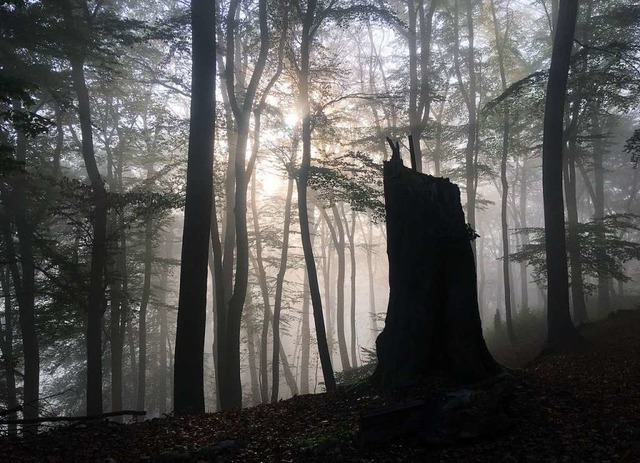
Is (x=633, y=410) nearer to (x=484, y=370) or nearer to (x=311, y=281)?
(x=484, y=370)

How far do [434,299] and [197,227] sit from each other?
4598 mm

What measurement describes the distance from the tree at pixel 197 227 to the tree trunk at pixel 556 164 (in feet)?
28.0

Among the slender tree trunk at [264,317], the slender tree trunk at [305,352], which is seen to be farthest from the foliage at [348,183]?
the slender tree trunk at [305,352]

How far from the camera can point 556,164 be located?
1071 centimetres

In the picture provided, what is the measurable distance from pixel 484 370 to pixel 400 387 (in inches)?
45.0

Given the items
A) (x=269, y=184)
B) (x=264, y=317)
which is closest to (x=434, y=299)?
(x=264, y=317)

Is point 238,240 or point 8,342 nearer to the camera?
point 238,240

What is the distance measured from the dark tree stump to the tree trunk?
19.2 ft

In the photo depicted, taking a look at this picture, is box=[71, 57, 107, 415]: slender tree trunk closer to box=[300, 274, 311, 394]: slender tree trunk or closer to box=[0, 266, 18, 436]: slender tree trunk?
box=[0, 266, 18, 436]: slender tree trunk

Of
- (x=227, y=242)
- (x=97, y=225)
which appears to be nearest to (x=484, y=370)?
(x=97, y=225)

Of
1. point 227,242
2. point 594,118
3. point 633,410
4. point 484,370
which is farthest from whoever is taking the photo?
point 594,118

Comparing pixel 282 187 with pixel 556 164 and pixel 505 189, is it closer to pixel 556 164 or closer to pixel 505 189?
pixel 505 189

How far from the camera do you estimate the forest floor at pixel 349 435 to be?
4156mm

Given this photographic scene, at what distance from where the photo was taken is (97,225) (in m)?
11.6
